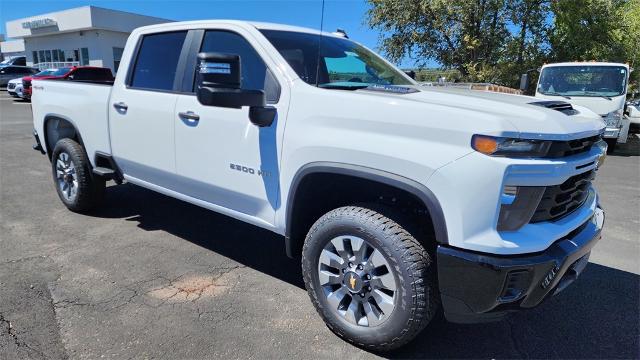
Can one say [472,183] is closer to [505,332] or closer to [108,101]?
[505,332]

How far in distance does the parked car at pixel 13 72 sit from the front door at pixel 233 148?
2973 cm

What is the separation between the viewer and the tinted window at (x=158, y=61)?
3768 mm

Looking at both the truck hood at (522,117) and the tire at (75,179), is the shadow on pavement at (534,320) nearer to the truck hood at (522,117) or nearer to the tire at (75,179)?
the tire at (75,179)

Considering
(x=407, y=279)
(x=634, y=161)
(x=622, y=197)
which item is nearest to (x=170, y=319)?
(x=407, y=279)

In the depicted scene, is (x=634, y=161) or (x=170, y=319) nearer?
(x=170, y=319)

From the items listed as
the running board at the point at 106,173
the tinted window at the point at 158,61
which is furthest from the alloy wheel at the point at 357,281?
the running board at the point at 106,173

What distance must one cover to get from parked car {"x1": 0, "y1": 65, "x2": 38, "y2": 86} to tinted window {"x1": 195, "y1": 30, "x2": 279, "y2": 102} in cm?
2969

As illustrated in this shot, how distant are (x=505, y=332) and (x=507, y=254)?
3.62 feet

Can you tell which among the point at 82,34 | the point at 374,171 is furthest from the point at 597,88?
the point at 82,34

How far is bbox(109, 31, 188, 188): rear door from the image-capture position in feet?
12.0

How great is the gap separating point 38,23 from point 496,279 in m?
46.3

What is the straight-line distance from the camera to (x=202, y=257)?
4047 millimetres

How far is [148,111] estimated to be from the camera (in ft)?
12.3

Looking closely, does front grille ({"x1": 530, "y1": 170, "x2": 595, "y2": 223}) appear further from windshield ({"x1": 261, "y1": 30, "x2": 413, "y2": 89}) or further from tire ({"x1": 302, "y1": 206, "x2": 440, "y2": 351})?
windshield ({"x1": 261, "y1": 30, "x2": 413, "y2": 89})
